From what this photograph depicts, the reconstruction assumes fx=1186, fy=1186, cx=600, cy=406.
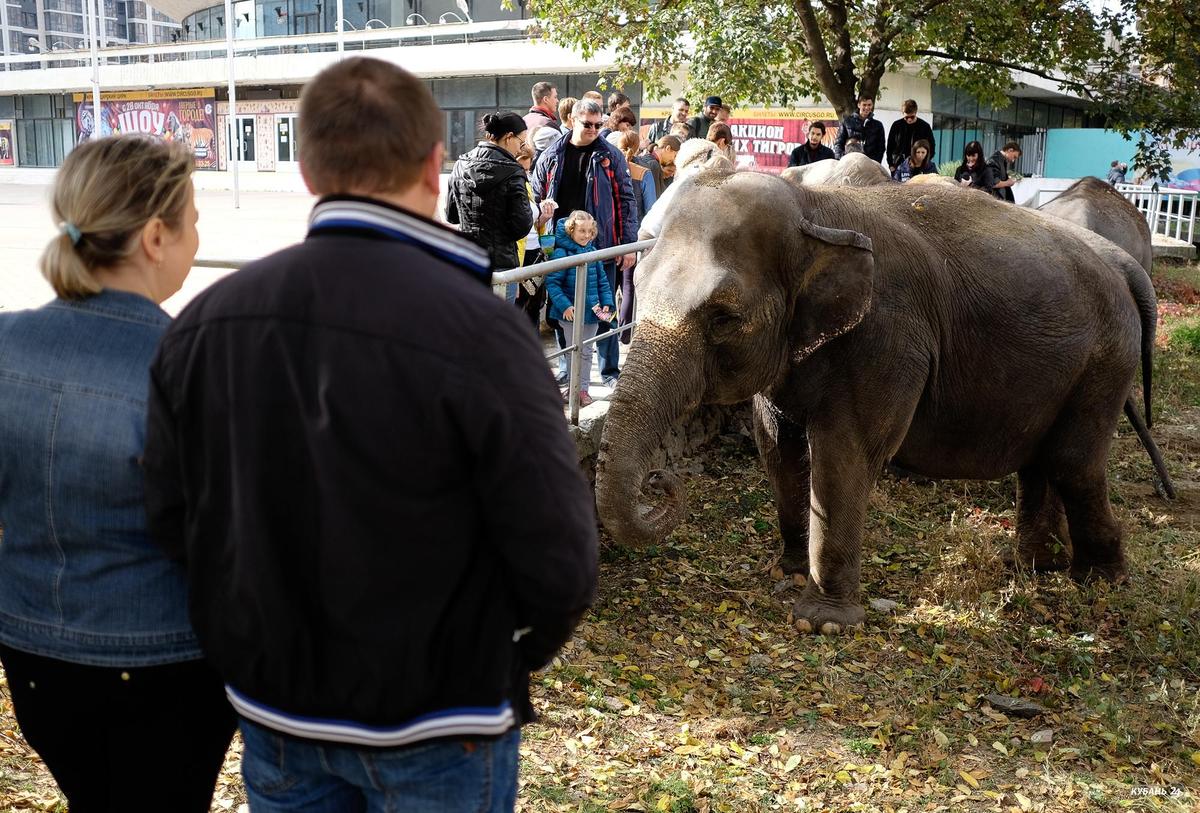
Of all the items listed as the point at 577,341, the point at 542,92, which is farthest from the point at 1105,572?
the point at 542,92

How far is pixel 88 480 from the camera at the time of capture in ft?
7.34

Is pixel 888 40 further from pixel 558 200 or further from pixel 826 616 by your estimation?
pixel 826 616

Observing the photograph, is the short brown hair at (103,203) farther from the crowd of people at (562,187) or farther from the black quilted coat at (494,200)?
the black quilted coat at (494,200)

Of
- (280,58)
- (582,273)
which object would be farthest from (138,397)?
(280,58)

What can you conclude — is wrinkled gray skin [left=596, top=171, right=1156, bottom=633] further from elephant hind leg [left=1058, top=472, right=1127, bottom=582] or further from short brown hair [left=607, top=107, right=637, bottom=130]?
short brown hair [left=607, top=107, right=637, bottom=130]

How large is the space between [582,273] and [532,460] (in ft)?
14.7

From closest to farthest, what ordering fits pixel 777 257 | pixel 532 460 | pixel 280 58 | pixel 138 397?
1. pixel 532 460
2. pixel 138 397
3. pixel 777 257
4. pixel 280 58

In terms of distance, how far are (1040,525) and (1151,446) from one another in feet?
4.11

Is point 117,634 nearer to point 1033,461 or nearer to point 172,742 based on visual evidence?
point 172,742

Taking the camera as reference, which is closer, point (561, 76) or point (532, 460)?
point (532, 460)

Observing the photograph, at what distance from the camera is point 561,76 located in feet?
120

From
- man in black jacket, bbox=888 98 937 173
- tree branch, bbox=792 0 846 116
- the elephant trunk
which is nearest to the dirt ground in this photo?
the elephant trunk

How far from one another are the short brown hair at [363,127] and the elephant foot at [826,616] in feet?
14.4

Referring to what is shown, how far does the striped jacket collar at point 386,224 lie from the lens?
6.12ft
